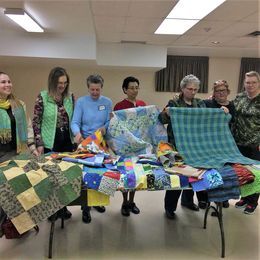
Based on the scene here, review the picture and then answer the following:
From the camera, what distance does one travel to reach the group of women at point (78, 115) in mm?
2379

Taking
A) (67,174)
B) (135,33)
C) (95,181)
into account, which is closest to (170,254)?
(95,181)

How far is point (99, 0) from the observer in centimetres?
320

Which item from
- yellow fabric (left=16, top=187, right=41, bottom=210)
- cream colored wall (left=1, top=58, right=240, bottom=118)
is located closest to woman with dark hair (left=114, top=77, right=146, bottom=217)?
yellow fabric (left=16, top=187, right=41, bottom=210)

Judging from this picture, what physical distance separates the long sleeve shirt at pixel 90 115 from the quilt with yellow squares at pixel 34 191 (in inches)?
27.9

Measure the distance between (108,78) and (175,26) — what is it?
280 centimetres

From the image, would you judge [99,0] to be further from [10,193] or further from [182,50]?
[182,50]

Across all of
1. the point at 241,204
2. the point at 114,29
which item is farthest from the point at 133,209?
the point at 114,29

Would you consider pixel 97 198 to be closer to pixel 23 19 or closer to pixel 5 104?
pixel 5 104

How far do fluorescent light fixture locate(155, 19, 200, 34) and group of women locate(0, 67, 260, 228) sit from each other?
5.21 feet

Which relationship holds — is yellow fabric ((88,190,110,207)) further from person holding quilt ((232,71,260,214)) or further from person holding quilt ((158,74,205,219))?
person holding quilt ((232,71,260,214))

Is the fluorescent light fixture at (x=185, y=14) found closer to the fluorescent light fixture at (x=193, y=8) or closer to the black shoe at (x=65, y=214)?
the fluorescent light fixture at (x=193, y=8)

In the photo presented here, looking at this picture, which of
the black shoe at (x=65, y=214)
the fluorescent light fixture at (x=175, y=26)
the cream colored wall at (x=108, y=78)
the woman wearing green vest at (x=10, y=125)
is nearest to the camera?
the woman wearing green vest at (x=10, y=125)

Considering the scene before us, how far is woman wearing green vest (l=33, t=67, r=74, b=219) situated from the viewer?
8.32 ft

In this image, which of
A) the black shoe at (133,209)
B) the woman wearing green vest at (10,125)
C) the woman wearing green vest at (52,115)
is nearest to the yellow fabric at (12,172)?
the woman wearing green vest at (10,125)
